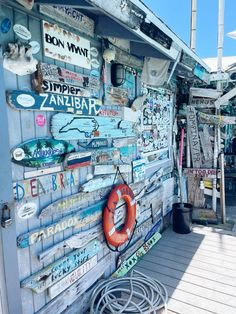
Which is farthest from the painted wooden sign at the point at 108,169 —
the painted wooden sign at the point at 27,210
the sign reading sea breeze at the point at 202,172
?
the sign reading sea breeze at the point at 202,172

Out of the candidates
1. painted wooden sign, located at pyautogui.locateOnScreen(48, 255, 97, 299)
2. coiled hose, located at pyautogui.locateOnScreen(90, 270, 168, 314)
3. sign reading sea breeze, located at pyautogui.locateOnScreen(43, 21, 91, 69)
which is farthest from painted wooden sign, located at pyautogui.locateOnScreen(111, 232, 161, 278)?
sign reading sea breeze, located at pyautogui.locateOnScreen(43, 21, 91, 69)

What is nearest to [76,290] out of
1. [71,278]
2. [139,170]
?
[71,278]

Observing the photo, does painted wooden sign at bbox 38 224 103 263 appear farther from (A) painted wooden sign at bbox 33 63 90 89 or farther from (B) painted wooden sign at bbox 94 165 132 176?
(A) painted wooden sign at bbox 33 63 90 89

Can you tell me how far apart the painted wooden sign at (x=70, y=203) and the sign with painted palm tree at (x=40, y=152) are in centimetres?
30

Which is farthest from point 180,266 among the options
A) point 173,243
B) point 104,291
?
point 104,291

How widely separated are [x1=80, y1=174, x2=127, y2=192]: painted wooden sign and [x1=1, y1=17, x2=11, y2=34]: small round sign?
1.20 metres

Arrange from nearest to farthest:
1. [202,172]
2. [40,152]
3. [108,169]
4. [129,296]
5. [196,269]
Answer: [40,152] → [129,296] → [108,169] → [196,269] → [202,172]

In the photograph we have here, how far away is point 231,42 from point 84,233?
504 centimetres

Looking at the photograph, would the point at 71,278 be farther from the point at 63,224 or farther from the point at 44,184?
the point at 44,184

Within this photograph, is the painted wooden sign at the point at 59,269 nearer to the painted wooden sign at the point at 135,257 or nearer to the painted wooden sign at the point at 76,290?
the painted wooden sign at the point at 76,290

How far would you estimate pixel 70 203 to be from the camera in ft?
6.48

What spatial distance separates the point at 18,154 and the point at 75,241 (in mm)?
882

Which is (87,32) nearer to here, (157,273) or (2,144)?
(2,144)

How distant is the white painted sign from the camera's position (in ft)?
4.88
